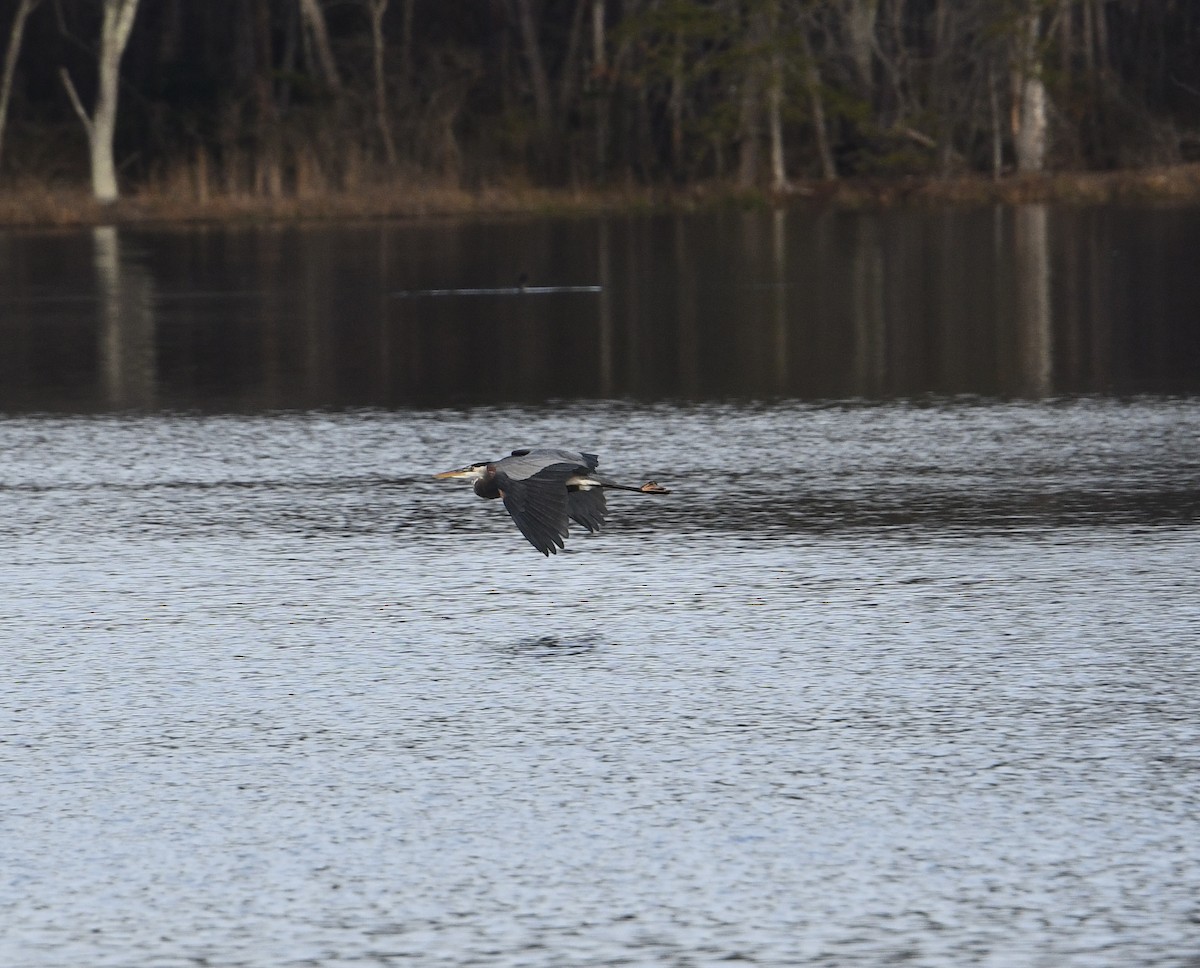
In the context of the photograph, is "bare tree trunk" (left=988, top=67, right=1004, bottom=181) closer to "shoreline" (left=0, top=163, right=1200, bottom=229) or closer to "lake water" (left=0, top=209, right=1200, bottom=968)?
"shoreline" (left=0, top=163, right=1200, bottom=229)

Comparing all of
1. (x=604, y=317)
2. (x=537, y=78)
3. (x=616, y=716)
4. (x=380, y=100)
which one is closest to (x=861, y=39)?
(x=537, y=78)

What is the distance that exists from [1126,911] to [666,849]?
0.86 meters

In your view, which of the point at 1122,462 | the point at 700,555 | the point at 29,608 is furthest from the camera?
the point at 1122,462

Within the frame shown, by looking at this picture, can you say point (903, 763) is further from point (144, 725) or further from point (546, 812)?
point (144, 725)

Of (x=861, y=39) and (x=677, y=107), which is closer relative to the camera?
(x=677, y=107)

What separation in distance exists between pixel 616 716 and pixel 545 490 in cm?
128

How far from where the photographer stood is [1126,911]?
12.6 ft

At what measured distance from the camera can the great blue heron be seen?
6.25 m

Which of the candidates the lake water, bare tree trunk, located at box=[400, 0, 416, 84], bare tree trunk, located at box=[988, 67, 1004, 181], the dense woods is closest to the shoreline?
the dense woods

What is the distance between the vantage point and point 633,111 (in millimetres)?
41656

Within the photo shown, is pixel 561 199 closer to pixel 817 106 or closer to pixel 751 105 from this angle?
pixel 751 105

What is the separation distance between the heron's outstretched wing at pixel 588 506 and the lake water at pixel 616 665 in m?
0.25

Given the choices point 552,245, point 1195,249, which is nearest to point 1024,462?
point 1195,249

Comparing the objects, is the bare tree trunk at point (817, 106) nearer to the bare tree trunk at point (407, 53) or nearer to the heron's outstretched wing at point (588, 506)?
the bare tree trunk at point (407, 53)
